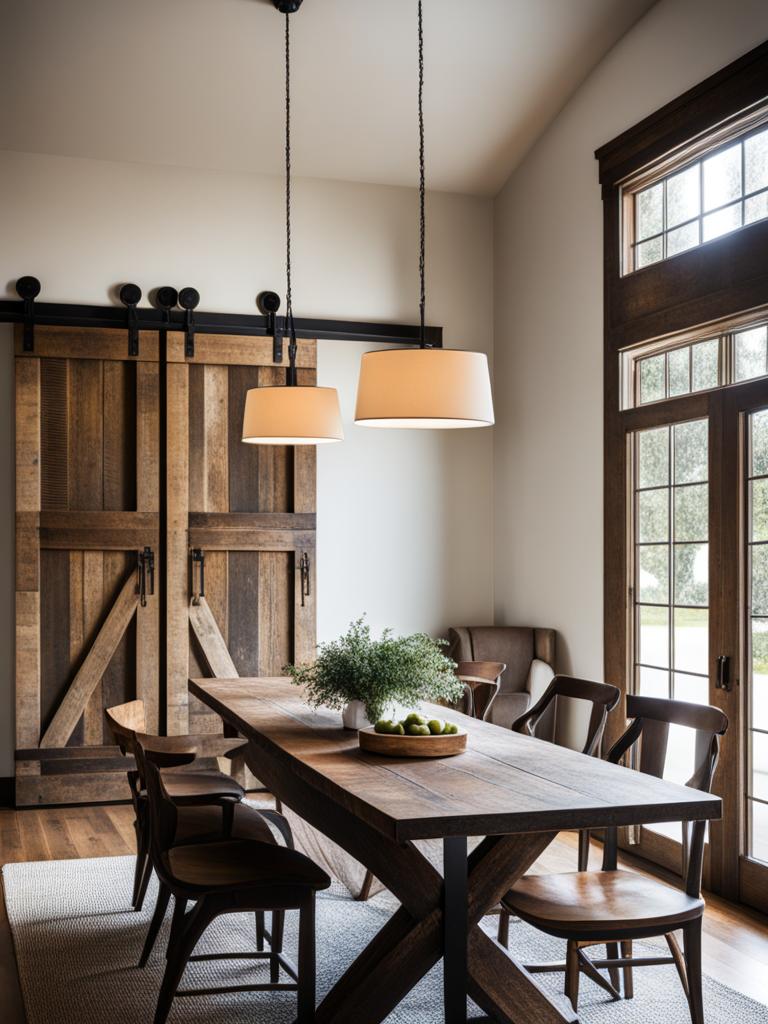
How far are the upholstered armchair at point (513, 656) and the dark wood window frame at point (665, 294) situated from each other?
60 centimetres

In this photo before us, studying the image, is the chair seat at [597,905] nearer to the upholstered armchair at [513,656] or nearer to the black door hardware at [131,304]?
the upholstered armchair at [513,656]

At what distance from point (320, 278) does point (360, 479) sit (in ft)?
4.08

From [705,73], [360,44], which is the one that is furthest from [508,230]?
[705,73]

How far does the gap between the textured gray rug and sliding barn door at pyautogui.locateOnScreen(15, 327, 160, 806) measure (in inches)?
59.5

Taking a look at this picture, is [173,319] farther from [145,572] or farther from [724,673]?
[724,673]

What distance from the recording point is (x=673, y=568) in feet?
17.2

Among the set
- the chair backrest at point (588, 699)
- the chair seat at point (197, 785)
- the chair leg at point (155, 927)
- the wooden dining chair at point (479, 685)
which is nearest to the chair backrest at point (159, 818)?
the chair leg at point (155, 927)

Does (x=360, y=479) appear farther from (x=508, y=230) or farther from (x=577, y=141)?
(x=577, y=141)

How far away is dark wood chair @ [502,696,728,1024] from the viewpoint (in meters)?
2.98

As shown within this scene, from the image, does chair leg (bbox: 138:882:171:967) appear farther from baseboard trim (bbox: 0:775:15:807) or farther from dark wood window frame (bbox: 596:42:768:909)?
baseboard trim (bbox: 0:775:15:807)

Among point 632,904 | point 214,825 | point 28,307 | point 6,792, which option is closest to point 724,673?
point 632,904

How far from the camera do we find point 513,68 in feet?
19.6

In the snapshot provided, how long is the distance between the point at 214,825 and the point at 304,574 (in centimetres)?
293

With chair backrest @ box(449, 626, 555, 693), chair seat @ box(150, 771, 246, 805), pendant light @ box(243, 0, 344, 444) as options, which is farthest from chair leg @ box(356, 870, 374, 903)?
chair backrest @ box(449, 626, 555, 693)
